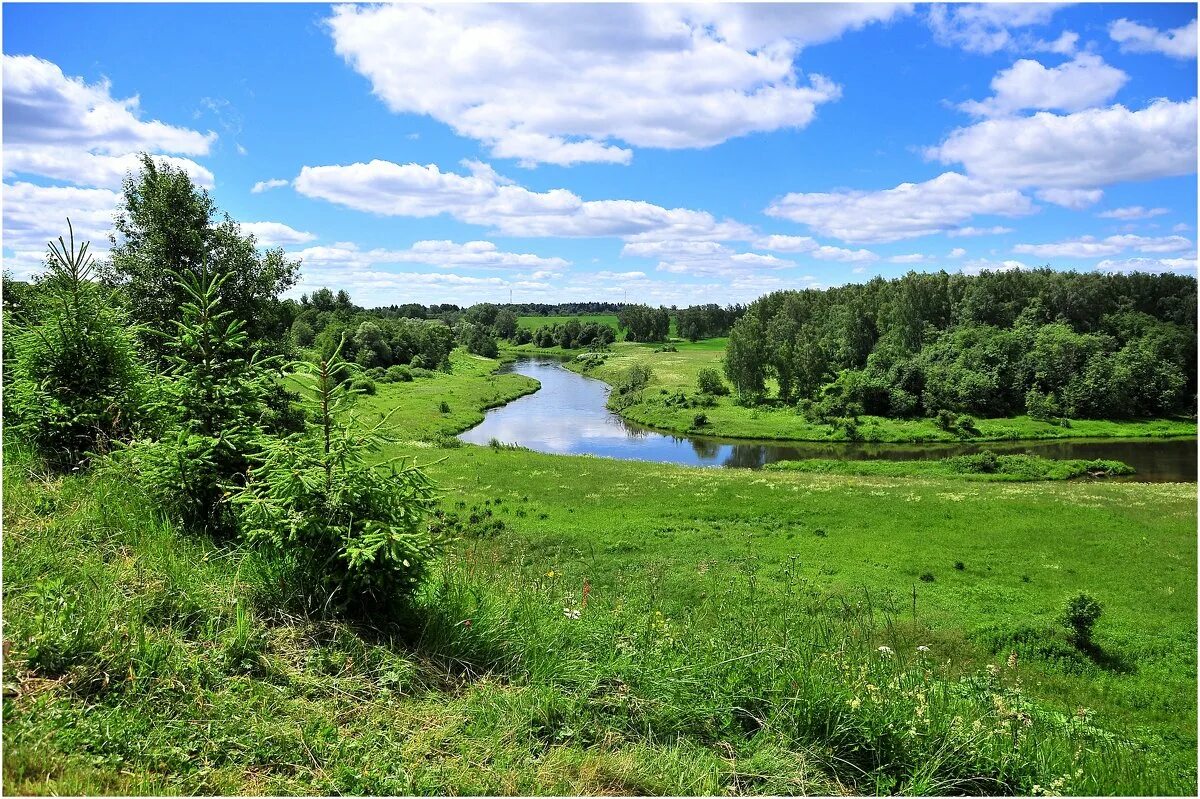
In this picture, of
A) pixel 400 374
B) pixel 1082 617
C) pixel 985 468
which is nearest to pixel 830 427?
pixel 985 468

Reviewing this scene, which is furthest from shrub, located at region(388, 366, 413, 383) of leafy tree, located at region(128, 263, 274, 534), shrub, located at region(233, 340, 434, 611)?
shrub, located at region(233, 340, 434, 611)

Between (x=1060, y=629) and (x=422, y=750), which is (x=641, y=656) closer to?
(x=422, y=750)

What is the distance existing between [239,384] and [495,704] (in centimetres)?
496

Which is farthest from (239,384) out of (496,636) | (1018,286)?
(1018,286)

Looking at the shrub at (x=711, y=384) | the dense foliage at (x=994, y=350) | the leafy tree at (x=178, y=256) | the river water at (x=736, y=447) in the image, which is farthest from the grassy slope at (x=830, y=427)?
the leafy tree at (x=178, y=256)

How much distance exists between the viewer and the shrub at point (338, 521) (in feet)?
19.8

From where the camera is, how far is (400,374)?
9856 cm

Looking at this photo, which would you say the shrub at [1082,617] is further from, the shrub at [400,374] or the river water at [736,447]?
the shrub at [400,374]

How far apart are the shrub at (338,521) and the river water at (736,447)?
48.9m

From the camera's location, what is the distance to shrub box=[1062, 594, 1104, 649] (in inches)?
684

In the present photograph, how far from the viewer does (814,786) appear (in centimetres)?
512

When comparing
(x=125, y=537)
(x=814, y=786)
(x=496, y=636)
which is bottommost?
(x=814, y=786)

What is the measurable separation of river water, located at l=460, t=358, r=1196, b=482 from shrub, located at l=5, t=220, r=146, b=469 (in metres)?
47.0

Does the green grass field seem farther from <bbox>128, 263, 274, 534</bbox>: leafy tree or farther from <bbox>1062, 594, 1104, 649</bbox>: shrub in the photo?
<bbox>1062, 594, 1104, 649</bbox>: shrub
